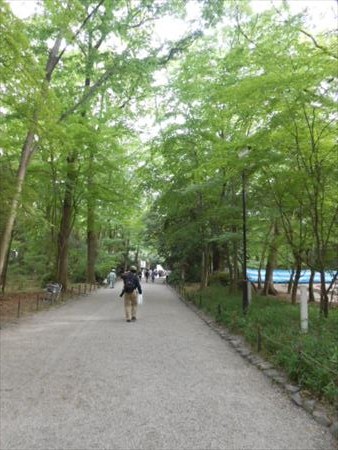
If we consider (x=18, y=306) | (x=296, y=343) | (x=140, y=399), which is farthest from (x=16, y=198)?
(x=296, y=343)

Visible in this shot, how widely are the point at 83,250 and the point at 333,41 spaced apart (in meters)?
28.0

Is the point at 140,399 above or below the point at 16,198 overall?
below

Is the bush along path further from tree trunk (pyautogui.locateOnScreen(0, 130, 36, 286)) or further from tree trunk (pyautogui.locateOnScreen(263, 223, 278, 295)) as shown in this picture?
tree trunk (pyautogui.locateOnScreen(0, 130, 36, 286))

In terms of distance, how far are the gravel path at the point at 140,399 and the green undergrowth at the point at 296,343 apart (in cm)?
42

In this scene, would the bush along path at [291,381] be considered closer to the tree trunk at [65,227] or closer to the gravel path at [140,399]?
the gravel path at [140,399]

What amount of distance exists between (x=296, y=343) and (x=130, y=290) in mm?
7201

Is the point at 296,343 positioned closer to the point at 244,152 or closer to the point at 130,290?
the point at 244,152

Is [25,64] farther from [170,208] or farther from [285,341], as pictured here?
[170,208]

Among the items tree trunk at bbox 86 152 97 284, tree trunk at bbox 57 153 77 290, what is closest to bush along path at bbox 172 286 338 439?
tree trunk at bbox 57 153 77 290

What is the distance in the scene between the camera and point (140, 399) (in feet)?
18.5

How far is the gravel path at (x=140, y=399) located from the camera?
4379 millimetres

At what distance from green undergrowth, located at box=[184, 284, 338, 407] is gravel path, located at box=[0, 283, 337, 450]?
0.42 meters

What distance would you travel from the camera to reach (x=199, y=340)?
10391 mm

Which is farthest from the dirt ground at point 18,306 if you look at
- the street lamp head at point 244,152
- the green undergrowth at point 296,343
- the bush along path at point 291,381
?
the street lamp head at point 244,152
